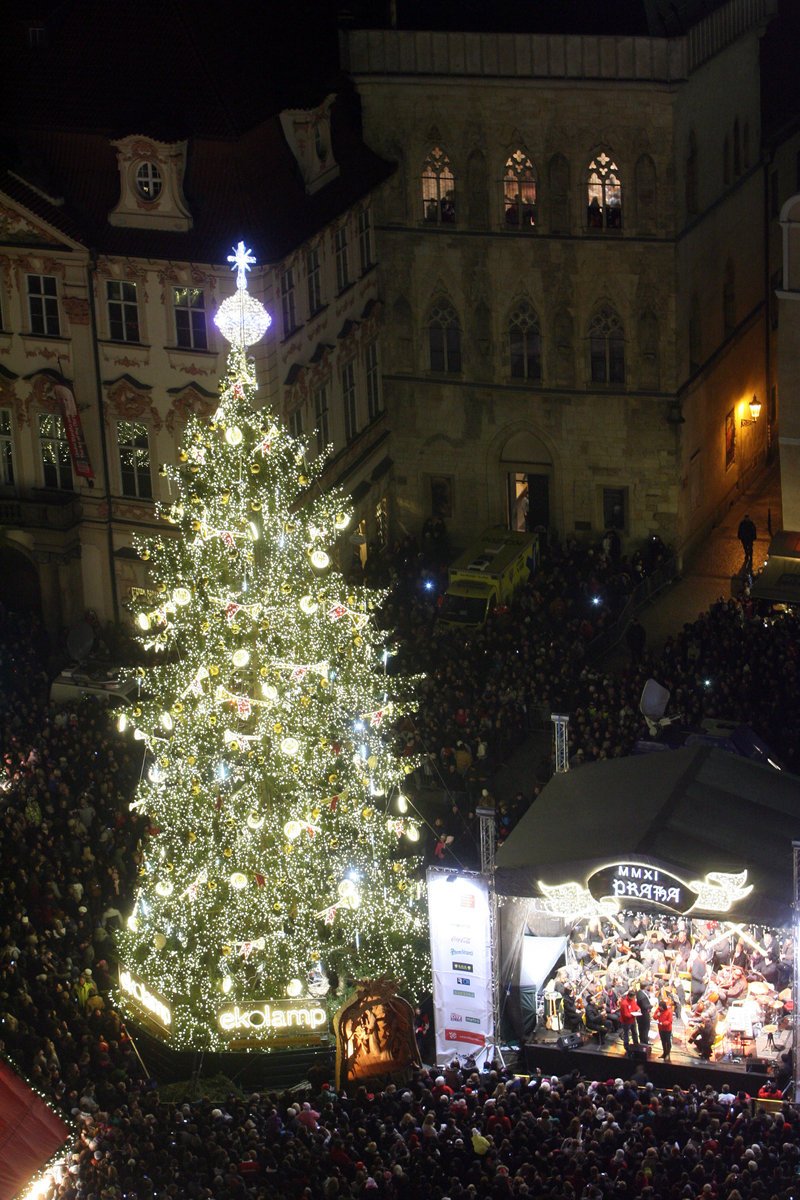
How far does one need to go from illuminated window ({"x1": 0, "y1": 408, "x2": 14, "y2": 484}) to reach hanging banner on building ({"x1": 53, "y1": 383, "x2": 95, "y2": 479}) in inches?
68.6

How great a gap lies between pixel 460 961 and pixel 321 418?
22.7m

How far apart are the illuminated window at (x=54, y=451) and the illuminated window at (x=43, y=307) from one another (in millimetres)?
2009

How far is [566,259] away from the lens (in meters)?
68.9

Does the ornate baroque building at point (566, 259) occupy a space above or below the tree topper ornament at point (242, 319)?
above

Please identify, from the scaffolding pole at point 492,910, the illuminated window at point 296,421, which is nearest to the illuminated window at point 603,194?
the illuminated window at point 296,421

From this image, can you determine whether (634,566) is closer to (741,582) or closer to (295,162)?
(741,582)

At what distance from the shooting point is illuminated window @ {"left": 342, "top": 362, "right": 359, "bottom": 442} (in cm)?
6831

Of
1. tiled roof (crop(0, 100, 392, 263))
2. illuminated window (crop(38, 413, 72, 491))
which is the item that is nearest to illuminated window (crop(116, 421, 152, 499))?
illuminated window (crop(38, 413, 72, 491))

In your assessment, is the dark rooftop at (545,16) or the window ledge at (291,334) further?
the dark rooftop at (545,16)

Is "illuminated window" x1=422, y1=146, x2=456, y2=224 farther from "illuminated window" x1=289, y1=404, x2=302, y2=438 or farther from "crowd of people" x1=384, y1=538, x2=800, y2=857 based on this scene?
"crowd of people" x1=384, y1=538, x2=800, y2=857

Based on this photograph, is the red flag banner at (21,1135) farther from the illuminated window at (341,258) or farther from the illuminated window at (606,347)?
the illuminated window at (606,347)

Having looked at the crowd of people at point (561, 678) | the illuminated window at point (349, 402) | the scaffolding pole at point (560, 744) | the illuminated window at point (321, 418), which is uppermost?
the illuminated window at point (349, 402)

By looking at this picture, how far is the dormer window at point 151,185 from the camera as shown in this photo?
62.6 m

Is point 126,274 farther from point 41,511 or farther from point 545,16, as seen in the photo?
point 545,16
